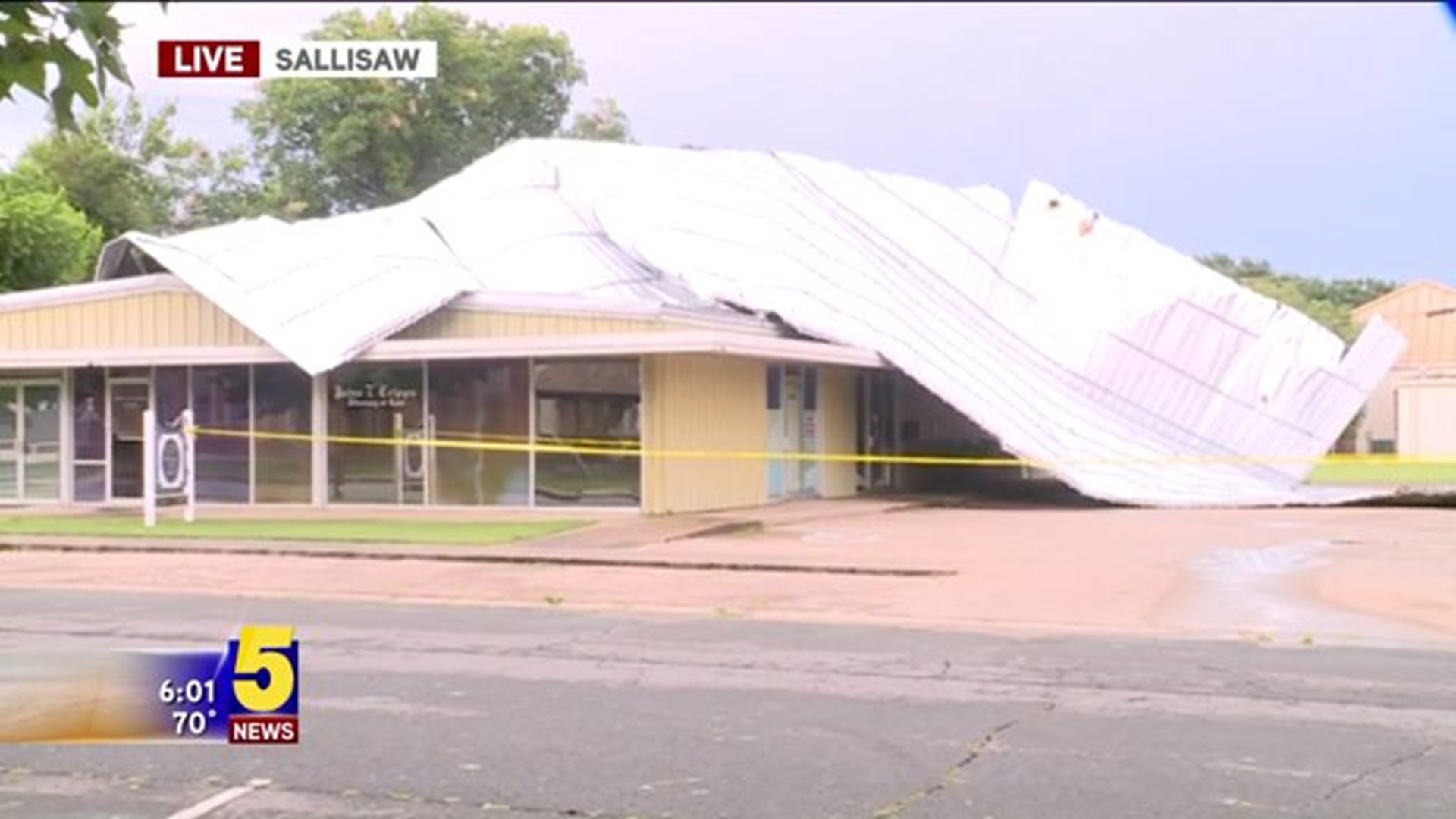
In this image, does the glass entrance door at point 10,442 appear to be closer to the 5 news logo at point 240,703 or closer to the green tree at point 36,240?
the green tree at point 36,240

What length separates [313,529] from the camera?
67.6 ft

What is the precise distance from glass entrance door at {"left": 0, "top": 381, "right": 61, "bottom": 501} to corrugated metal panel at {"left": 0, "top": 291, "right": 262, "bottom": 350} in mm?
1000

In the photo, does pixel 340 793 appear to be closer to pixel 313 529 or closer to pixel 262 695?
pixel 262 695

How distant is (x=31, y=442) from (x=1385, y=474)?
34546 mm

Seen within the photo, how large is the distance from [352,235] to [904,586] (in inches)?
616

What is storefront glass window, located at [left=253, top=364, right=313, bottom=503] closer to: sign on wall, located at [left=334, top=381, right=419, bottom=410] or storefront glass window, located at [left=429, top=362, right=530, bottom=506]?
sign on wall, located at [left=334, top=381, right=419, bottom=410]

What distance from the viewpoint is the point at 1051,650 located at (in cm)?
1073

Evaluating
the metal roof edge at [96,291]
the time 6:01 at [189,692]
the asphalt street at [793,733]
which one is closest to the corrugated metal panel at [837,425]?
the metal roof edge at [96,291]

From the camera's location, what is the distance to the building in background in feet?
178

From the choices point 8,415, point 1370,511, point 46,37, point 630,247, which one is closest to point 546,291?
point 630,247

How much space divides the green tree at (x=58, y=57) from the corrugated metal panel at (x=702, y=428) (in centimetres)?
1897

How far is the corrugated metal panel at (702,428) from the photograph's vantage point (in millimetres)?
22422

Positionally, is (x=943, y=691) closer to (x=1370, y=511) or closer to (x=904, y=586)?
(x=904, y=586)

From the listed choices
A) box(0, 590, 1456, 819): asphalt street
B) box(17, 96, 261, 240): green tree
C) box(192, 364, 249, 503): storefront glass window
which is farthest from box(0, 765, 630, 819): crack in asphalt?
box(17, 96, 261, 240): green tree
